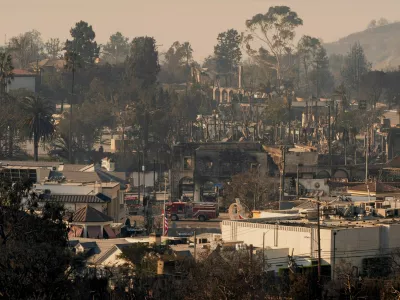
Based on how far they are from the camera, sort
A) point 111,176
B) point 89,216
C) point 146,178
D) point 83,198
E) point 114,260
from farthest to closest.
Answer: point 146,178
point 111,176
point 83,198
point 89,216
point 114,260

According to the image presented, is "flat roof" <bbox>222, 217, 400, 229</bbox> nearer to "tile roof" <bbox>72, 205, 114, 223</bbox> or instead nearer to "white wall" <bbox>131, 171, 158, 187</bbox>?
"tile roof" <bbox>72, 205, 114, 223</bbox>

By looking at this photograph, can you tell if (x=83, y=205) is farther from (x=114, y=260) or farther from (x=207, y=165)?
(x=207, y=165)

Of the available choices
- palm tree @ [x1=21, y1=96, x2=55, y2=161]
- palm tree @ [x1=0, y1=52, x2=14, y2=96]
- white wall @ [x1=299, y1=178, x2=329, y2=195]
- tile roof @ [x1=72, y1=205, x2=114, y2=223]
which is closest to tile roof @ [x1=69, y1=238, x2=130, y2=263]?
tile roof @ [x1=72, y1=205, x2=114, y2=223]

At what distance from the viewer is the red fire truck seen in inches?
3383

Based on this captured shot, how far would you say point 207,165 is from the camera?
10894 centimetres

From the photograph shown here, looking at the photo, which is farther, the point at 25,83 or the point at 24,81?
the point at 25,83

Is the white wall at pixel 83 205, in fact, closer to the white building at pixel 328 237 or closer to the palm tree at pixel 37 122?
the white building at pixel 328 237

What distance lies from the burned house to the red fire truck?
55.8 ft

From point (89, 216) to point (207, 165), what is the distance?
4217 cm

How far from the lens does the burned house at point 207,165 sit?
349ft

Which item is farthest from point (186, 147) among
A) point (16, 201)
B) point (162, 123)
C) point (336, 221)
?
point (16, 201)

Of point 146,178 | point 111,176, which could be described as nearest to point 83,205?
point 111,176

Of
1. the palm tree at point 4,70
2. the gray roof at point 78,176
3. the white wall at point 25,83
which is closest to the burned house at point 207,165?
the gray roof at point 78,176

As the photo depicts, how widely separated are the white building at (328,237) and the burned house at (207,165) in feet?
155
